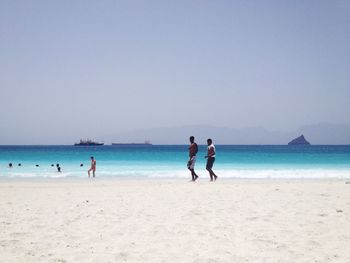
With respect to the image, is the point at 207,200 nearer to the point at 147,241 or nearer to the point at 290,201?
the point at 290,201

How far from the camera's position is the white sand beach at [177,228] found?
16.2 ft

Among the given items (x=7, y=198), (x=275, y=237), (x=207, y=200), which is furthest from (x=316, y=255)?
(x=7, y=198)

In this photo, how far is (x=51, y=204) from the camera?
900 cm

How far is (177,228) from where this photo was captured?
635cm

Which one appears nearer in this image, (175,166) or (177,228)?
(177,228)

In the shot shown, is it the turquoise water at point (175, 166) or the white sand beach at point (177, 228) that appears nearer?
the white sand beach at point (177, 228)

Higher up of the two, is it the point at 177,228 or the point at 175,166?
the point at 177,228

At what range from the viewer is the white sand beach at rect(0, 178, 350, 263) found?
4945 millimetres

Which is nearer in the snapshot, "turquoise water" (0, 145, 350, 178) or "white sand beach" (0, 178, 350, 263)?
"white sand beach" (0, 178, 350, 263)

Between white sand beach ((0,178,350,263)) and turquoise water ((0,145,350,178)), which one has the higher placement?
white sand beach ((0,178,350,263))

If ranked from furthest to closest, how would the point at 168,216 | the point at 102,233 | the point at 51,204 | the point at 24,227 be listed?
the point at 51,204 < the point at 168,216 < the point at 24,227 < the point at 102,233

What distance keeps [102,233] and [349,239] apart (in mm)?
4006

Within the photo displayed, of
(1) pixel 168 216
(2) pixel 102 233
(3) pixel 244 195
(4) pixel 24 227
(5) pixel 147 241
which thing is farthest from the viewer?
(3) pixel 244 195

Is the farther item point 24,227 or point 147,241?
point 24,227
